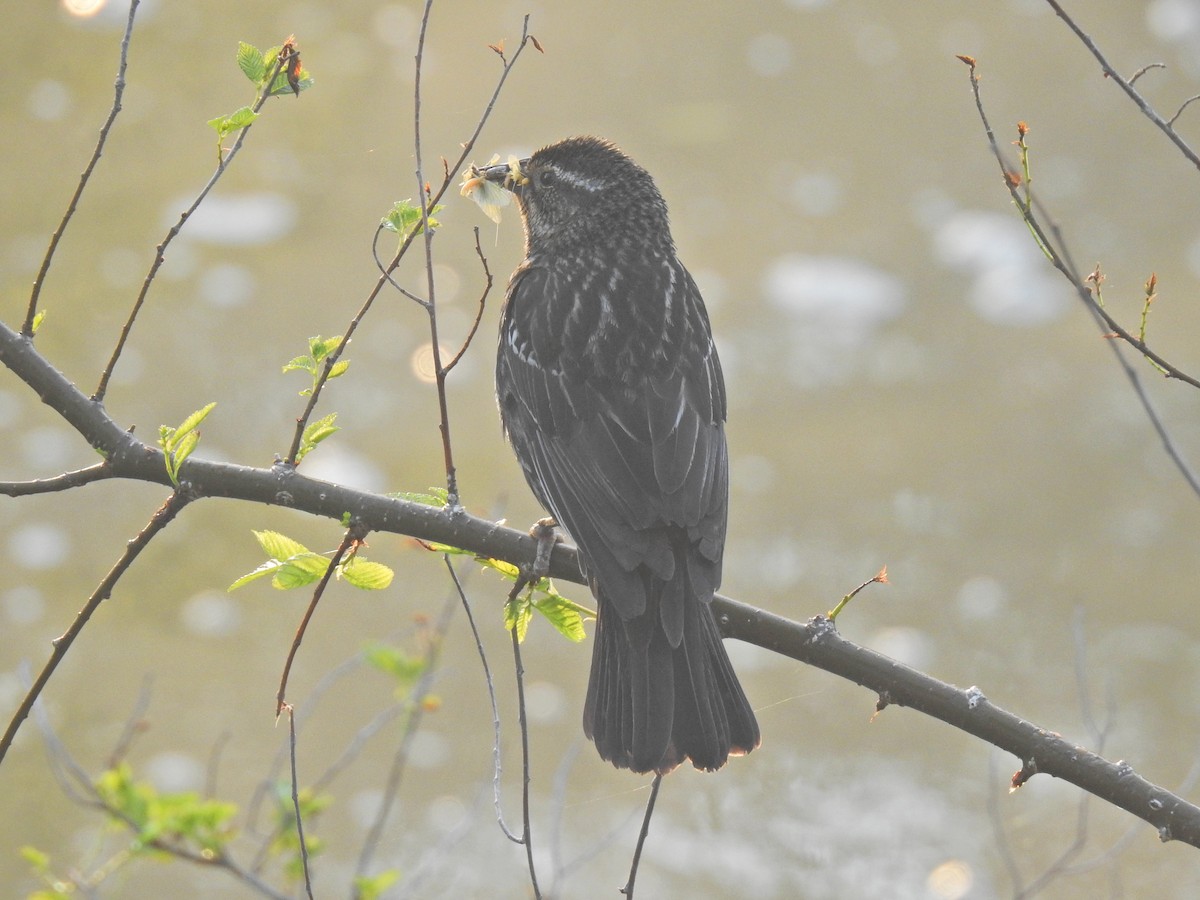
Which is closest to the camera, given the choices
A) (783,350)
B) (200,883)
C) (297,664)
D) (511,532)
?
(511,532)

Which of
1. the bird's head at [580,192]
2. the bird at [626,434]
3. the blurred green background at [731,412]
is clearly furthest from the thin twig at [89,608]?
the bird's head at [580,192]

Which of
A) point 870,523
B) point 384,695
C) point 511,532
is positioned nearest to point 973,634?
point 870,523

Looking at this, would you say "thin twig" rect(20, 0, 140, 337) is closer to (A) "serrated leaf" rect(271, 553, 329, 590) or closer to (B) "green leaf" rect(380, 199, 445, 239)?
(B) "green leaf" rect(380, 199, 445, 239)

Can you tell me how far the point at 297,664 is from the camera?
570cm

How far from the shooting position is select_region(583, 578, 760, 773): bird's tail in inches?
110

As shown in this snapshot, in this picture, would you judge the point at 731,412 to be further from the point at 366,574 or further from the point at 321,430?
the point at 321,430

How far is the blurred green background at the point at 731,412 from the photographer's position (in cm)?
523

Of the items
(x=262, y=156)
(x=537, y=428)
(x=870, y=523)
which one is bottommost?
(x=537, y=428)

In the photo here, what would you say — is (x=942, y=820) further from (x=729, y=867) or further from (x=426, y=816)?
(x=426, y=816)

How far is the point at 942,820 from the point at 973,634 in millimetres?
1003

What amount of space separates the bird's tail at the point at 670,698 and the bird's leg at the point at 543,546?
26 cm

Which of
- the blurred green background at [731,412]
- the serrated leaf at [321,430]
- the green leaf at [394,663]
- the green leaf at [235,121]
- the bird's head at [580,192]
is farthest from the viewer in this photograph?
the blurred green background at [731,412]

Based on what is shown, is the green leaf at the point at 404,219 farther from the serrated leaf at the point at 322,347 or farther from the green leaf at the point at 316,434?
the green leaf at the point at 316,434

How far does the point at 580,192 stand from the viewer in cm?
416
